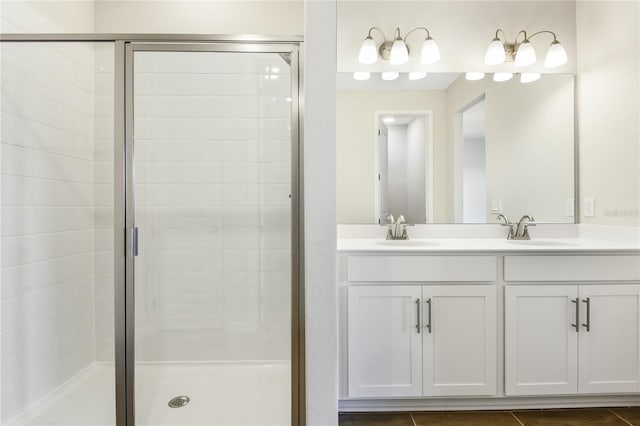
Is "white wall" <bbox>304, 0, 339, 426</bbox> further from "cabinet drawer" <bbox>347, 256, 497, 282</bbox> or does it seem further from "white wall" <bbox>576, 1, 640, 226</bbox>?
"white wall" <bbox>576, 1, 640, 226</bbox>

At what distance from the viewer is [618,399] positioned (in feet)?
5.67

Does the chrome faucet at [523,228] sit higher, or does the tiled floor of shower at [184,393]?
the chrome faucet at [523,228]

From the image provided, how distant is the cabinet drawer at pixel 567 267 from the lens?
167 centimetres

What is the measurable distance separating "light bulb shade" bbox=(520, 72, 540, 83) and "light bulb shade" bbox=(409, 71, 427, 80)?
0.64m

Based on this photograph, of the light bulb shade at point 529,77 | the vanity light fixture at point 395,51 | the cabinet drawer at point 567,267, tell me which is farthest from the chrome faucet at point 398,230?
the light bulb shade at point 529,77

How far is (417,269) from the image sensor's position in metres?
1.66

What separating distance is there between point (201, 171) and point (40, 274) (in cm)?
97

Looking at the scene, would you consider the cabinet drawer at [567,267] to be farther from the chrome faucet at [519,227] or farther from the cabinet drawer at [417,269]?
the chrome faucet at [519,227]

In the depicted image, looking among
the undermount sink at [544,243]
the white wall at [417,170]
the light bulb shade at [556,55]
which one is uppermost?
the light bulb shade at [556,55]

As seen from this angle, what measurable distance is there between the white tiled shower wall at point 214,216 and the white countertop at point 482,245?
47 centimetres

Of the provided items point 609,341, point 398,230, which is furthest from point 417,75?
point 609,341

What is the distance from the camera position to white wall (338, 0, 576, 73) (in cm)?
214

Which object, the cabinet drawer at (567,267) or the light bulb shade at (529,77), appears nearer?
the cabinet drawer at (567,267)

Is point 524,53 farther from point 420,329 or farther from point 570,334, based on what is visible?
point 420,329
